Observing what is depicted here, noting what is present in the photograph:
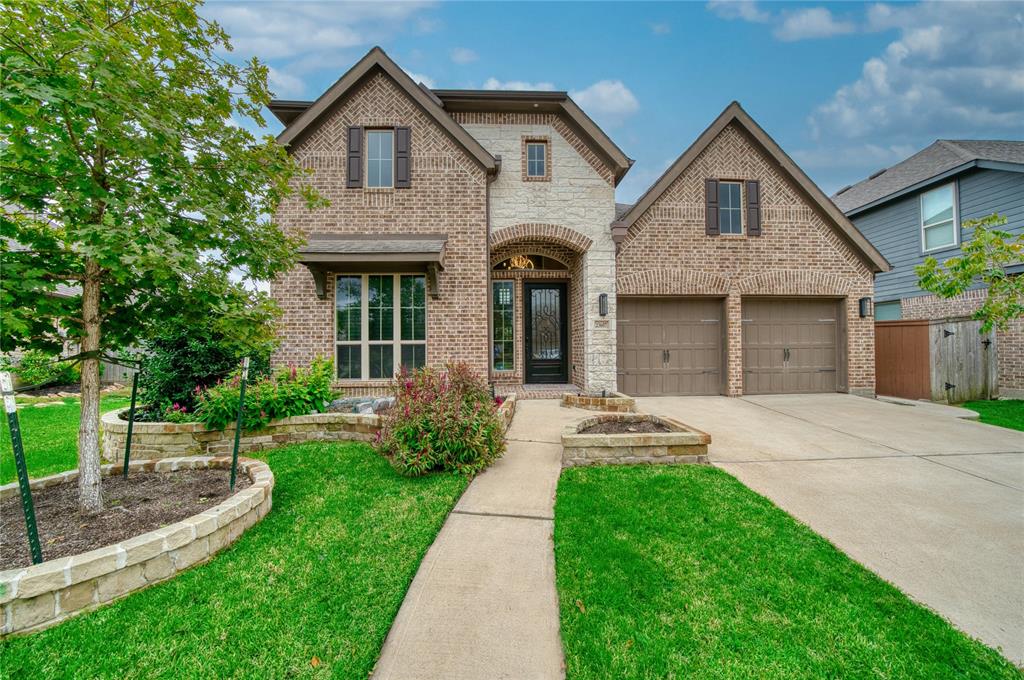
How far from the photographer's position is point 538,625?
230 cm

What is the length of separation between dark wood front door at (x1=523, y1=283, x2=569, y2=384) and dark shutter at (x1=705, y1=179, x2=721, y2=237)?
3.80 metres

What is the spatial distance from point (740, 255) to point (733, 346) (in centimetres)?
224

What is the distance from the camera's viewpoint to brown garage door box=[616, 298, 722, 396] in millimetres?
9805

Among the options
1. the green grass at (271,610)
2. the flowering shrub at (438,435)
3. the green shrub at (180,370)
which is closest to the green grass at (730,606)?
the green grass at (271,610)

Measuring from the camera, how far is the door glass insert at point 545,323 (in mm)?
10516

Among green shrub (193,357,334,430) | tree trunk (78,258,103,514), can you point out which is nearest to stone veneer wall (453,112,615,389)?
green shrub (193,357,334,430)

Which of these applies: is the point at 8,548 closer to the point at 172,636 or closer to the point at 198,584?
the point at 198,584

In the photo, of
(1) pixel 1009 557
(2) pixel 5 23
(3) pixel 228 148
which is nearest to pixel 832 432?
(1) pixel 1009 557

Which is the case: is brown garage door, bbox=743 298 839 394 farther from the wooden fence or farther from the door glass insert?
the door glass insert

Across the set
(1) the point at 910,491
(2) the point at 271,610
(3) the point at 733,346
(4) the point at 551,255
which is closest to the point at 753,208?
(3) the point at 733,346

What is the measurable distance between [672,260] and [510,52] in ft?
34.8

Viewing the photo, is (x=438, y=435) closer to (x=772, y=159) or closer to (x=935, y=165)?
(x=772, y=159)

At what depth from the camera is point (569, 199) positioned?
9.20 metres

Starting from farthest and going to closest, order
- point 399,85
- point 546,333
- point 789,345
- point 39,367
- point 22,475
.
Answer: point 546,333 → point 789,345 → point 399,85 → point 39,367 → point 22,475
